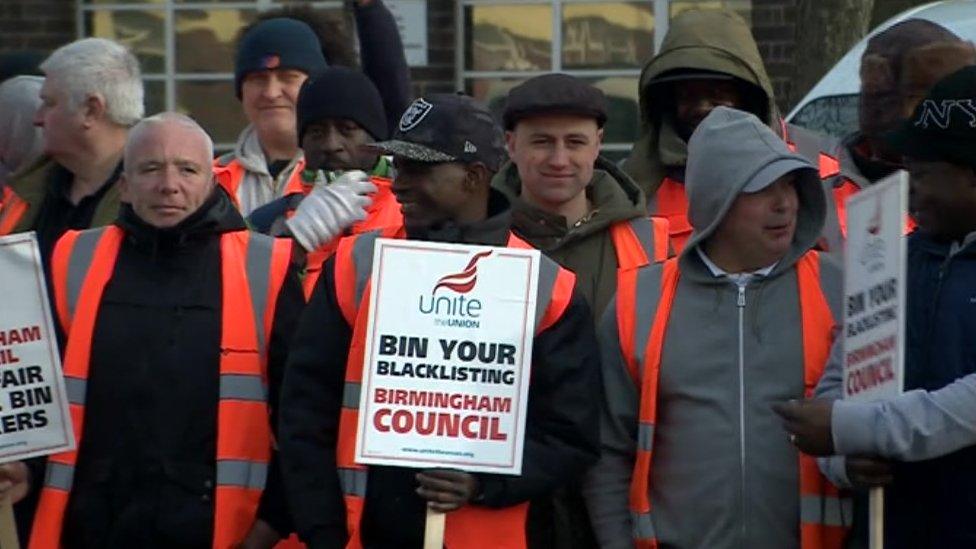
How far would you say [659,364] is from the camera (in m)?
5.71

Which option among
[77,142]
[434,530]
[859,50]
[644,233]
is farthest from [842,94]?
[434,530]

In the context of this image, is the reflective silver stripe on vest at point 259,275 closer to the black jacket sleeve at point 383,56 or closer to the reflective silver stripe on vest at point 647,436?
the reflective silver stripe on vest at point 647,436

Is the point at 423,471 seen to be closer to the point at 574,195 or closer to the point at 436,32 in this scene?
the point at 574,195

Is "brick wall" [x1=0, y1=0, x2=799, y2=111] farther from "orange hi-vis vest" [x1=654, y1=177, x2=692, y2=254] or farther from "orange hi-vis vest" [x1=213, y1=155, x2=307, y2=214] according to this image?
"orange hi-vis vest" [x1=654, y1=177, x2=692, y2=254]

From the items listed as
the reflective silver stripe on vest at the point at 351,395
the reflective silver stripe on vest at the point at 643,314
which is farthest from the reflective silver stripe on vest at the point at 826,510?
the reflective silver stripe on vest at the point at 351,395

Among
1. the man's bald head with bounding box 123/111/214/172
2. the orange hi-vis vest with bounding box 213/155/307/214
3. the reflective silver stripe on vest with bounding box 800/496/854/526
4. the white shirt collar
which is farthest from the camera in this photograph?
the orange hi-vis vest with bounding box 213/155/307/214

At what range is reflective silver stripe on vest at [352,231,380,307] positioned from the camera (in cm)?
578

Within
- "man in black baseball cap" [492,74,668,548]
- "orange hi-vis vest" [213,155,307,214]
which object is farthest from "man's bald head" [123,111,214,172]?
"orange hi-vis vest" [213,155,307,214]

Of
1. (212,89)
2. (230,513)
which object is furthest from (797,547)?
(212,89)

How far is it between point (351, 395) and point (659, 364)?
746mm

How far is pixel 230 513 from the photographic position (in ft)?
19.5

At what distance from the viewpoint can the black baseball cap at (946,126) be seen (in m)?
5.41

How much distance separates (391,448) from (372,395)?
0.13m

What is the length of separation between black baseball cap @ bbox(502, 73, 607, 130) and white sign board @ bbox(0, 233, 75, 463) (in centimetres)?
138
